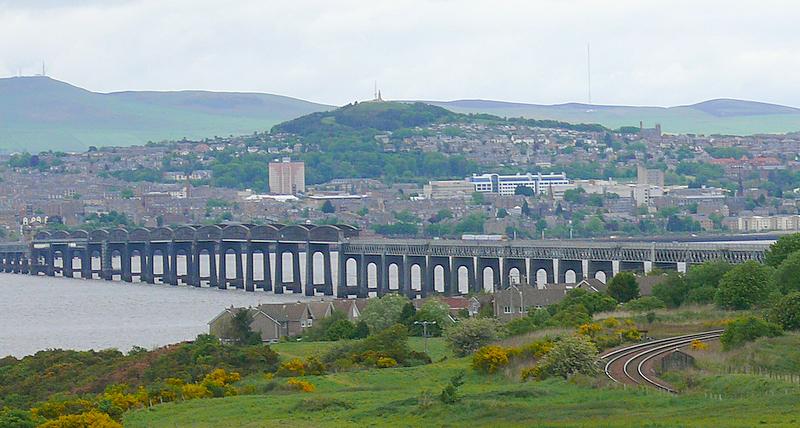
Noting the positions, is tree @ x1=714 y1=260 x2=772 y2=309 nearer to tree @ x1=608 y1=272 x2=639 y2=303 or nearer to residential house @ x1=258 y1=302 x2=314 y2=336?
tree @ x1=608 y1=272 x2=639 y2=303

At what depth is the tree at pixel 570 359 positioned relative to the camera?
44.1 metres

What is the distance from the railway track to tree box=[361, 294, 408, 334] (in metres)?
19.6

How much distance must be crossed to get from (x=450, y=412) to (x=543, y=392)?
9.41 feet

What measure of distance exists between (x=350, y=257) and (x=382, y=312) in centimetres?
6137

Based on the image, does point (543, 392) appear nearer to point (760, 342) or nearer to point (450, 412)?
point (450, 412)

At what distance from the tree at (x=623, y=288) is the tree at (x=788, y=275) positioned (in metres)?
8.40

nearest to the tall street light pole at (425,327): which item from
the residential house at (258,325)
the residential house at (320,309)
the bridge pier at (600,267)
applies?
the residential house at (258,325)

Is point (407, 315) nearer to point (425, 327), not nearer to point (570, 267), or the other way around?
point (425, 327)

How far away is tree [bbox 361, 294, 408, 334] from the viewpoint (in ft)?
231

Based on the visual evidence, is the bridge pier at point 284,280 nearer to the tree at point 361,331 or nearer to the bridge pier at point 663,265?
the bridge pier at point 663,265

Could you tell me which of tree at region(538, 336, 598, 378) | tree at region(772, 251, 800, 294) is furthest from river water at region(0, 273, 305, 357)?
tree at region(538, 336, 598, 378)

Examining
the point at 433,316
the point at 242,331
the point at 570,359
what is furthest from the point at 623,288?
the point at 570,359

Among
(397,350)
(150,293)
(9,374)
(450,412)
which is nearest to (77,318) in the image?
(150,293)

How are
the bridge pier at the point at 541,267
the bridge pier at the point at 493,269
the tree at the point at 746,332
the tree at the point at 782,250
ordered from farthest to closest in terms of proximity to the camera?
the bridge pier at the point at 493,269 → the bridge pier at the point at 541,267 → the tree at the point at 782,250 → the tree at the point at 746,332
